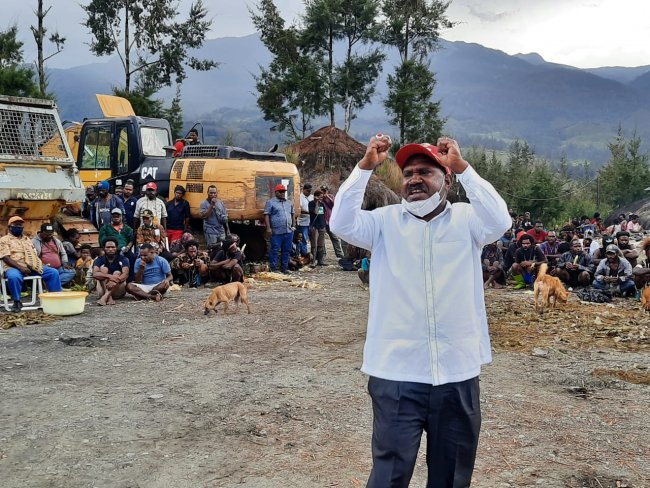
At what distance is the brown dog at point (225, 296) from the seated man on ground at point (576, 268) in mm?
6096

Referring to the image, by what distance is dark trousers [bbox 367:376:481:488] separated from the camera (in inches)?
100

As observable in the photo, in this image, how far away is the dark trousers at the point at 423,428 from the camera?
254cm

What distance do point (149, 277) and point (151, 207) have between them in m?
2.07

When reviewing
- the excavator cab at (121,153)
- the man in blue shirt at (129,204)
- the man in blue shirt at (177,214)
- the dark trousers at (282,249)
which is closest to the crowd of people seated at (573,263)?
the dark trousers at (282,249)

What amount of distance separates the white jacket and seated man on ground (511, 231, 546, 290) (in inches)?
402

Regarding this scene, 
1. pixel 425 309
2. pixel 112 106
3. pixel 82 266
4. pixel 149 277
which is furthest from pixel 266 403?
pixel 112 106

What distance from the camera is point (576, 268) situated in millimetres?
12172

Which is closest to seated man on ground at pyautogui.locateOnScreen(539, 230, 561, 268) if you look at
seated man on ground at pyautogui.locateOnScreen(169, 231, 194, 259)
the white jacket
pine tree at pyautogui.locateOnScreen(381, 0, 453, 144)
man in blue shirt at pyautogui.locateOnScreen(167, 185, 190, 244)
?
seated man on ground at pyautogui.locateOnScreen(169, 231, 194, 259)

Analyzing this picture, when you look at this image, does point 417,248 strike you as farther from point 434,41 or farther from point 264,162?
point 434,41

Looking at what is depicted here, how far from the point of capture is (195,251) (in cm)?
1183

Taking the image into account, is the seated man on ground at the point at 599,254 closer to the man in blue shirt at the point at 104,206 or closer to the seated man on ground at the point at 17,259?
the man in blue shirt at the point at 104,206

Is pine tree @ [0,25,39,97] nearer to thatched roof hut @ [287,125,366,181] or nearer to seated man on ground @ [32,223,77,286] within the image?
thatched roof hut @ [287,125,366,181]

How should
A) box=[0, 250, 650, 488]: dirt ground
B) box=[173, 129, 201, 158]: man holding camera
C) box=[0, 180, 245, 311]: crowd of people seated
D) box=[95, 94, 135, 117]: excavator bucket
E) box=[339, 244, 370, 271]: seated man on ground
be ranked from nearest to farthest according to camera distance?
box=[0, 250, 650, 488]: dirt ground < box=[0, 180, 245, 311]: crowd of people seated < box=[173, 129, 201, 158]: man holding camera < box=[339, 244, 370, 271]: seated man on ground < box=[95, 94, 135, 117]: excavator bucket

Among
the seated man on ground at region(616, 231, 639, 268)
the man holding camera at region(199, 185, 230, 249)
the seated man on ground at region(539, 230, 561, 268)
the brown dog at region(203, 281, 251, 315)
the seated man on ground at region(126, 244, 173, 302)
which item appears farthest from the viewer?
the seated man on ground at region(539, 230, 561, 268)
